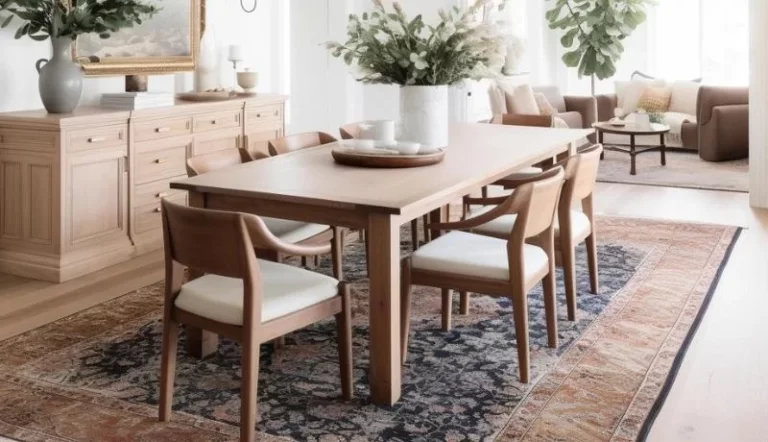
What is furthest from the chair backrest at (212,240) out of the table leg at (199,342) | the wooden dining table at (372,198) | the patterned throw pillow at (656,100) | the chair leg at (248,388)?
the patterned throw pillow at (656,100)

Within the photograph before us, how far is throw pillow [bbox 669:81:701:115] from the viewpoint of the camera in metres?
10.5

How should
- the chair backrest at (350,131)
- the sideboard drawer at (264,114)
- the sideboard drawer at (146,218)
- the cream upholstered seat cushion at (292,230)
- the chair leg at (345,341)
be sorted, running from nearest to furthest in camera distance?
the chair leg at (345,341) < the cream upholstered seat cushion at (292,230) < the chair backrest at (350,131) < the sideboard drawer at (146,218) < the sideboard drawer at (264,114)

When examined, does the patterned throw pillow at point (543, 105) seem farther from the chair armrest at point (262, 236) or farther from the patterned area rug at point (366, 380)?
the chair armrest at point (262, 236)

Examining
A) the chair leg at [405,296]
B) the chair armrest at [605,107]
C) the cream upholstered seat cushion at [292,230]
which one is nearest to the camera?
the chair leg at [405,296]

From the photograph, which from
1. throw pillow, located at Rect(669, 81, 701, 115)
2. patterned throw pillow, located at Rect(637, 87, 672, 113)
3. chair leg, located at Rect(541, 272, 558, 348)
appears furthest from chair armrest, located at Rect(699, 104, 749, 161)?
chair leg, located at Rect(541, 272, 558, 348)

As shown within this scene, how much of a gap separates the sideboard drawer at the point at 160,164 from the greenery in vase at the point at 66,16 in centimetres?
79

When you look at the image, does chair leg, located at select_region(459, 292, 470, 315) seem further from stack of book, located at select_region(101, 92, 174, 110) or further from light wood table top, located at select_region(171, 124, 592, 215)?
stack of book, located at select_region(101, 92, 174, 110)

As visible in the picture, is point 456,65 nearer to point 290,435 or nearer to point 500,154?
point 500,154

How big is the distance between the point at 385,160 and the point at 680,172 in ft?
19.4

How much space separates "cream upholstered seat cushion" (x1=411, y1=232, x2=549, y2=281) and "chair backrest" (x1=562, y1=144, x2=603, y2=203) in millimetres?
435

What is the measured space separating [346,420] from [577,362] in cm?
109

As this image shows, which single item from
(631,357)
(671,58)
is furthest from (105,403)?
(671,58)

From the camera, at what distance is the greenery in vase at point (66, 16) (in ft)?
15.5

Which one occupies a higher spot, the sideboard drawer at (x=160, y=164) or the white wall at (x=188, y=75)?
the white wall at (x=188, y=75)
